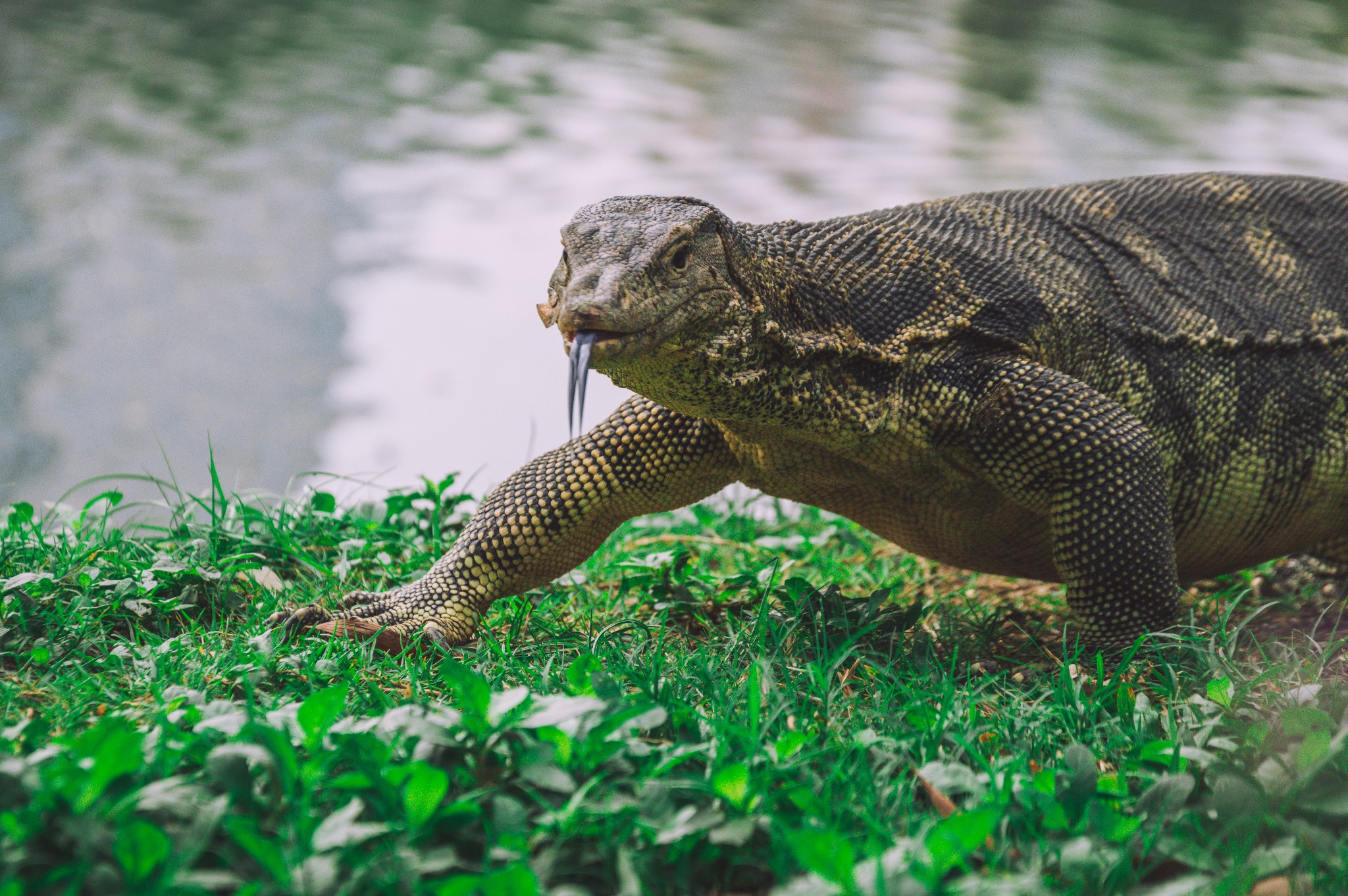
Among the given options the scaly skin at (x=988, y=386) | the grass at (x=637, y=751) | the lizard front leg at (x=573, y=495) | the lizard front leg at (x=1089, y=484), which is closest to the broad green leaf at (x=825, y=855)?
the grass at (x=637, y=751)

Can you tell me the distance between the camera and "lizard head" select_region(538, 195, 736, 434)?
2639 millimetres

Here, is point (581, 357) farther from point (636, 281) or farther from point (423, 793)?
point (423, 793)

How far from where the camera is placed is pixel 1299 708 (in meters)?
2.47

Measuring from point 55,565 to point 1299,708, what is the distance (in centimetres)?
357

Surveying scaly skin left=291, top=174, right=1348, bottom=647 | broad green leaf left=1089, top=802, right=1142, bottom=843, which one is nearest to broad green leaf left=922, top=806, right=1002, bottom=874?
broad green leaf left=1089, top=802, right=1142, bottom=843

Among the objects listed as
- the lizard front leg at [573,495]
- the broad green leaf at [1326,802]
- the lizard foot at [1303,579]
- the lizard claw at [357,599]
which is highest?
the broad green leaf at [1326,802]

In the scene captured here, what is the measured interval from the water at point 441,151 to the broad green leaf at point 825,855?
367cm

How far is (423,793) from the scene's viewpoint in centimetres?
209

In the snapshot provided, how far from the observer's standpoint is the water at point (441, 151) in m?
7.36

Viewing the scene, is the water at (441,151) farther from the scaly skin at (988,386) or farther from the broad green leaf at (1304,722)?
the broad green leaf at (1304,722)

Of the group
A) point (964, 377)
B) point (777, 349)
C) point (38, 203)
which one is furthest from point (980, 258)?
point (38, 203)

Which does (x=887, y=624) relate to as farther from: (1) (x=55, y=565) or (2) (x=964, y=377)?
(1) (x=55, y=565)

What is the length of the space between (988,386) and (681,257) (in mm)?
1084

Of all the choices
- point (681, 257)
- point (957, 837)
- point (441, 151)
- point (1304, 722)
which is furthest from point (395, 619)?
point (441, 151)
